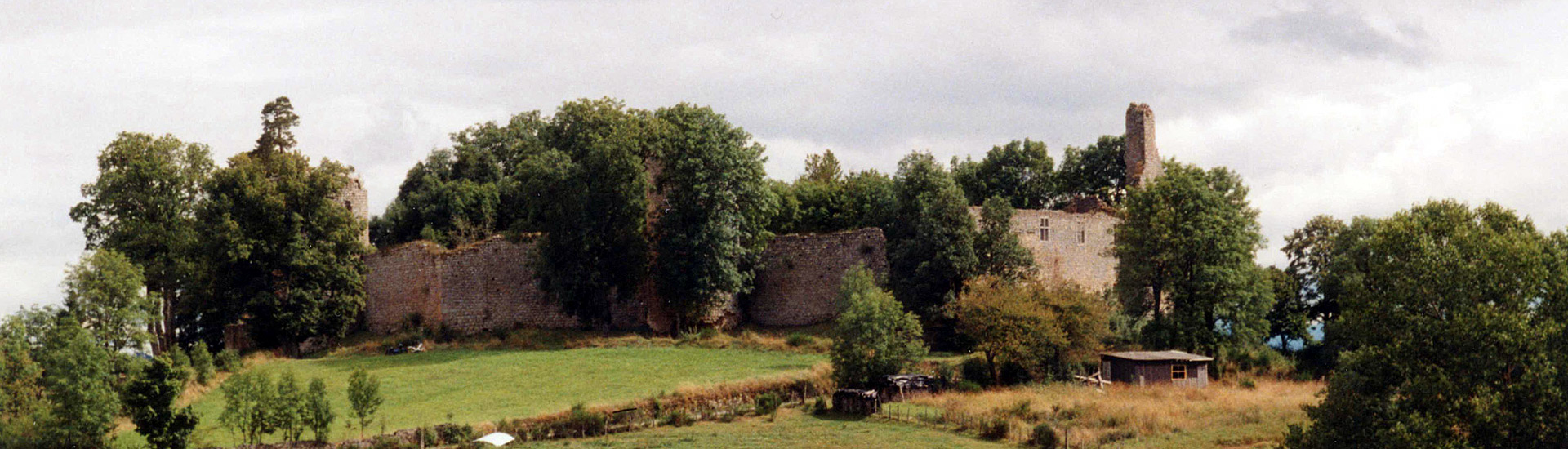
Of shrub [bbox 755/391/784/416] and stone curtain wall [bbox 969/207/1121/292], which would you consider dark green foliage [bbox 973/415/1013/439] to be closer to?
shrub [bbox 755/391/784/416]

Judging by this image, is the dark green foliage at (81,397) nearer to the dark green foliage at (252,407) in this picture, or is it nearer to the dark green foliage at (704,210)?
the dark green foliage at (252,407)

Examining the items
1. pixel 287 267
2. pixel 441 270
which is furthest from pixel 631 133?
pixel 287 267

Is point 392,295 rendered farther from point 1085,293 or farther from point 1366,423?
point 1366,423

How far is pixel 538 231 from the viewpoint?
5275cm

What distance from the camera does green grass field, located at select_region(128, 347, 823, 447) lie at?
36.6 metres

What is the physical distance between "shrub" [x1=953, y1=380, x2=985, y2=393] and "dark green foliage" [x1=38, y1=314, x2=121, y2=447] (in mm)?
22253

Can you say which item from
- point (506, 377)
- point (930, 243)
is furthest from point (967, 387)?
point (506, 377)

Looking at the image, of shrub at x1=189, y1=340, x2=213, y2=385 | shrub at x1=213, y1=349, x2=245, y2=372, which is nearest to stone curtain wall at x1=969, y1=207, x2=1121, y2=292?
shrub at x1=213, y1=349, x2=245, y2=372

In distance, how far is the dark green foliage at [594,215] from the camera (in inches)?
1912

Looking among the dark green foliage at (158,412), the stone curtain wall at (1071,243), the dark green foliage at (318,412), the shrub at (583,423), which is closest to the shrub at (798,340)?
the stone curtain wall at (1071,243)

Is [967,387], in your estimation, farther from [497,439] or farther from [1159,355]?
[497,439]

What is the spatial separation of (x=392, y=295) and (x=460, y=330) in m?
3.77

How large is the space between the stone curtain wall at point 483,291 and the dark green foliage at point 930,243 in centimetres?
1268

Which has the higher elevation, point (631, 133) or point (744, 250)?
point (631, 133)
